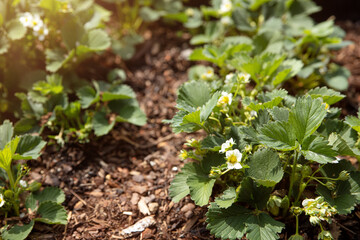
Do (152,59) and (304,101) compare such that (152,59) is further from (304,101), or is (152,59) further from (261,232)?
(261,232)

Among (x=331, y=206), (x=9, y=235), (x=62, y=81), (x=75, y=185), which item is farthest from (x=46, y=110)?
(x=331, y=206)

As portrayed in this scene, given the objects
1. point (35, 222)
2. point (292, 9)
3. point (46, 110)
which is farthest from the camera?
point (292, 9)

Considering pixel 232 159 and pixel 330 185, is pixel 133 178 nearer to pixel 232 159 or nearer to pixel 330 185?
pixel 232 159

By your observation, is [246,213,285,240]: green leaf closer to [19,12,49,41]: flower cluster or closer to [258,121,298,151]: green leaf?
[258,121,298,151]: green leaf

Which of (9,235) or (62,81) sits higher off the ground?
(62,81)

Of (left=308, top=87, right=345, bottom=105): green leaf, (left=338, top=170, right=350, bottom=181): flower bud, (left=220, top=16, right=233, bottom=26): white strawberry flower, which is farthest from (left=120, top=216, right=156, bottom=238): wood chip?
(left=220, top=16, right=233, bottom=26): white strawberry flower

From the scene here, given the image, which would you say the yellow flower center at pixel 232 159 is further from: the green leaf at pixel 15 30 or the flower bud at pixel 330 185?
the green leaf at pixel 15 30
